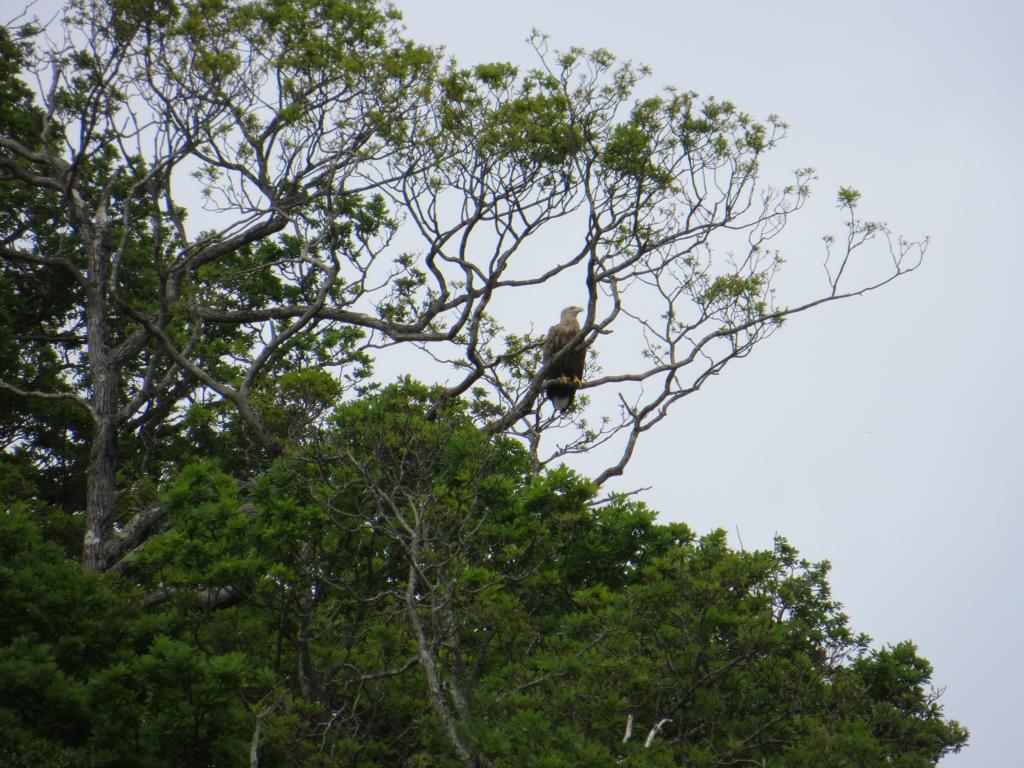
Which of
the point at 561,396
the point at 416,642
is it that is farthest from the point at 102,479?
the point at 416,642

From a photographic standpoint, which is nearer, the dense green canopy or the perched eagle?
the dense green canopy

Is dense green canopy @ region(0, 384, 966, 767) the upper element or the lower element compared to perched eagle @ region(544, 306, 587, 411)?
lower

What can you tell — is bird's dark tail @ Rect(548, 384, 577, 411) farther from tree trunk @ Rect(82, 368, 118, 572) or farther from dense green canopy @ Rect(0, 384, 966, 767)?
tree trunk @ Rect(82, 368, 118, 572)

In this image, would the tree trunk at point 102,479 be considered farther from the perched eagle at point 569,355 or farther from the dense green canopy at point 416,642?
the perched eagle at point 569,355

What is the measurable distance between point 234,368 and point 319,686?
6.55 meters

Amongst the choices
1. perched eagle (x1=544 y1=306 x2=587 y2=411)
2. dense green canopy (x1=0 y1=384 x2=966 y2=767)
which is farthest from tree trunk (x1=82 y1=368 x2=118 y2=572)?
perched eagle (x1=544 y1=306 x2=587 y2=411)

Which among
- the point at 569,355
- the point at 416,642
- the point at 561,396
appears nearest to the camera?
the point at 416,642

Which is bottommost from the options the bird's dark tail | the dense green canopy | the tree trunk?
the dense green canopy

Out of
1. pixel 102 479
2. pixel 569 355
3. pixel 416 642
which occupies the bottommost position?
pixel 416 642

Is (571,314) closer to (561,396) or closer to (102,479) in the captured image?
(561,396)

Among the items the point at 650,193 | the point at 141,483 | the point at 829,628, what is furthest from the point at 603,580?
the point at 141,483

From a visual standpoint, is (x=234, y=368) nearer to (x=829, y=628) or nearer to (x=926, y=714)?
(x=829, y=628)

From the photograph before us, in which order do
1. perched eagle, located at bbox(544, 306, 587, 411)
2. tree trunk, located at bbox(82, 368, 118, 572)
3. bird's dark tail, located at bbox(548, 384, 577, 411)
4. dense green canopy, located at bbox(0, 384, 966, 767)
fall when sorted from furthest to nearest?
bird's dark tail, located at bbox(548, 384, 577, 411) → perched eagle, located at bbox(544, 306, 587, 411) → tree trunk, located at bbox(82, 368, 118, 572) → dense green canopy, located at bbox(0, 384, 966, 767)

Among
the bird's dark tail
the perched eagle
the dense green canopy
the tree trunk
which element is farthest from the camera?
the bird's dark tail
